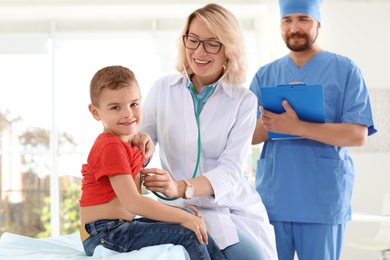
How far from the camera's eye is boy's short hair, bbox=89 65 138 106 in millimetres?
1785

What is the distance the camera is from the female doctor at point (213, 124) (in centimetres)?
203

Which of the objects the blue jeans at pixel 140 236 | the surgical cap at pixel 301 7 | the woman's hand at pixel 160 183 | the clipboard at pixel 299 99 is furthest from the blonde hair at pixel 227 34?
the surgical cap at pixel 301 7

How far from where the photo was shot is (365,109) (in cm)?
265

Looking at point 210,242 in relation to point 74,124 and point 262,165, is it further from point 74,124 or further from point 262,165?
point 74,124

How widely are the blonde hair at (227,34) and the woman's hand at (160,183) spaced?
1.41 feet

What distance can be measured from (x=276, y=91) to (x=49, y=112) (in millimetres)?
4570

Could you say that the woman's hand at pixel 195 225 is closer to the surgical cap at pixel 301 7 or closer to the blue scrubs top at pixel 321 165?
the blue scrubs top at pixel 321 165

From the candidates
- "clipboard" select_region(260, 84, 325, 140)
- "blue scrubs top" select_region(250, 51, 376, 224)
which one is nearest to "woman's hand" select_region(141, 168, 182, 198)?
"clipboard" select_region(260, 84, 325, 140)

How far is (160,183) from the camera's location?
182 cm

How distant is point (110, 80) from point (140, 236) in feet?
1.35

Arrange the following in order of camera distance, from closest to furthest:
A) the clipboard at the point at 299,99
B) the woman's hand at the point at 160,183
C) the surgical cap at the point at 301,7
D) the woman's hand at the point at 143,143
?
the woman's hand at the point at 160,183 → the woman's hand at the point at 143,143 → the clipboard at the point at 299,99 → the surgical cap at the point at 301,7

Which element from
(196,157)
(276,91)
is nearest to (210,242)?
(196,157)

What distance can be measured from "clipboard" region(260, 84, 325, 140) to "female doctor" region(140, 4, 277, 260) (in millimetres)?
336

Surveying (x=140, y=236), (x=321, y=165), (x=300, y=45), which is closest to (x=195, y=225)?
(x=140, y=236)
